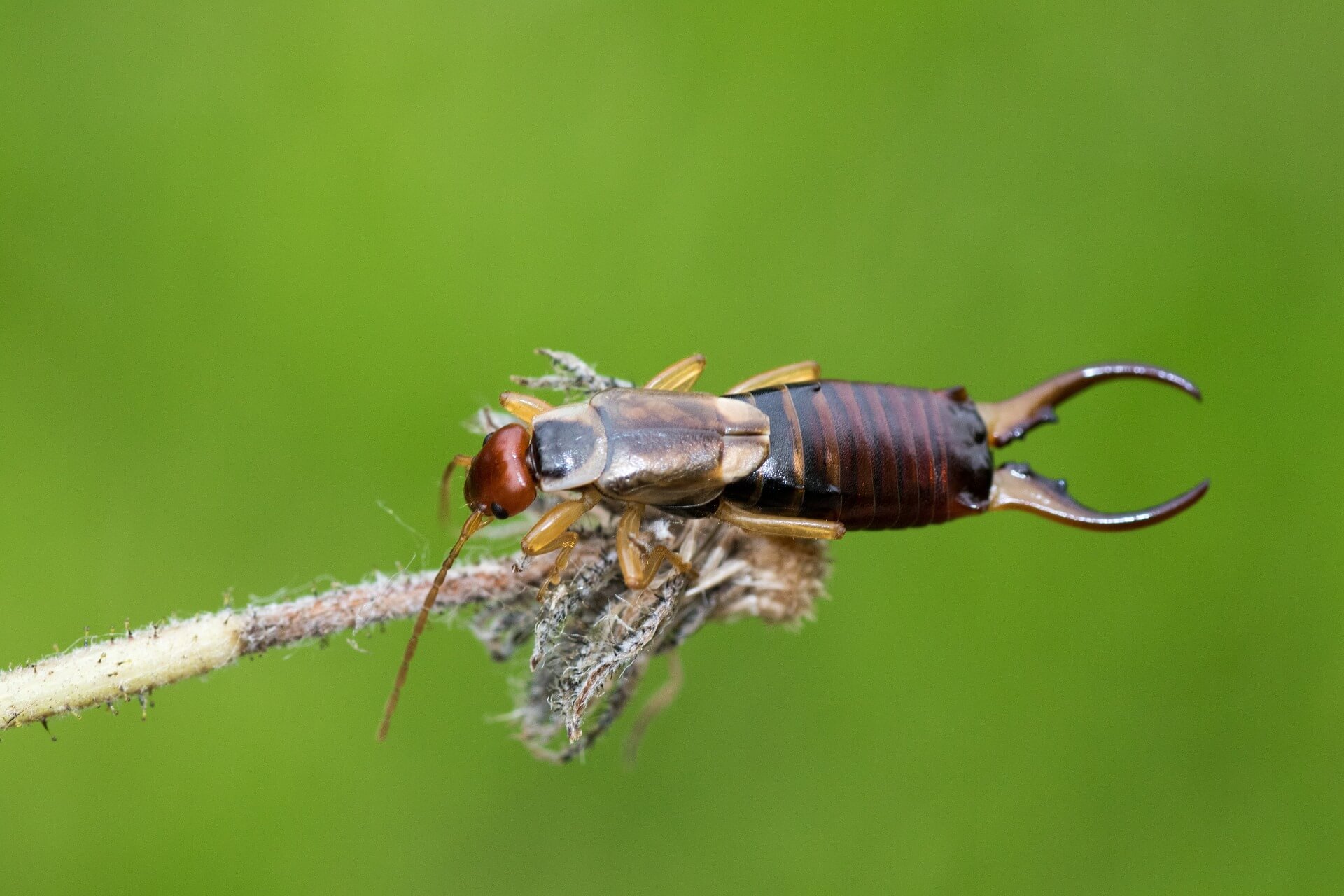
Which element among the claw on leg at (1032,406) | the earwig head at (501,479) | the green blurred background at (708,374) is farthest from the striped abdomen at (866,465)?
the green blurred background at (708,374)

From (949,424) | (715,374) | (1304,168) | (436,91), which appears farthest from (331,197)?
(1304,168)

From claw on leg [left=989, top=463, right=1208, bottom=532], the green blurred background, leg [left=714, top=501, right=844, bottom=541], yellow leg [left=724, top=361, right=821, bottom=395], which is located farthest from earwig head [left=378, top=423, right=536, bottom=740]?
the green blurred background

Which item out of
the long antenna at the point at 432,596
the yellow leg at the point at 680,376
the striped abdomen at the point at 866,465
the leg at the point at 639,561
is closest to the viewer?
the long antenna at the point at 432,596

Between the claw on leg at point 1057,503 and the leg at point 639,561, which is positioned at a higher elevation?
the leg at point 639,561

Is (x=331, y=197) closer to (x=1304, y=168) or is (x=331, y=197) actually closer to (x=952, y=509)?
(x=952, y=509)

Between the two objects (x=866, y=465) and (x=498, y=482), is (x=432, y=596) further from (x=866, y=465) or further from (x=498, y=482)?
(x=866, y=465)

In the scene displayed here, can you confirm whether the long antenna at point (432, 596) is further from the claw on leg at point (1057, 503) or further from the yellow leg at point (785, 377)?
the claw on leg at point (1057, 503)

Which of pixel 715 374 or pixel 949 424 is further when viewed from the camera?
pixel 715 374

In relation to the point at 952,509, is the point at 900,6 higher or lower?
higher
